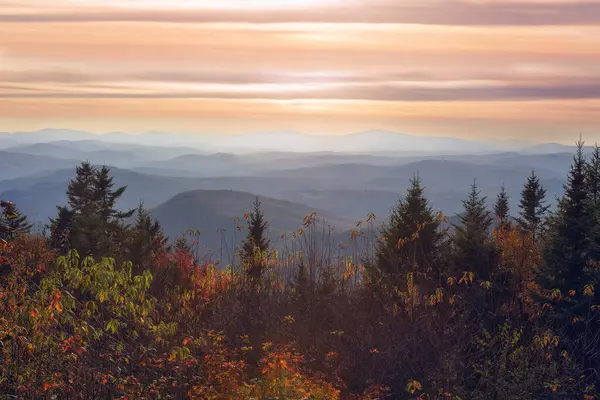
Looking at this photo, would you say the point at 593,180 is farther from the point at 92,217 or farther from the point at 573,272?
the point at 92,217

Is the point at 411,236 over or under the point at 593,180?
under

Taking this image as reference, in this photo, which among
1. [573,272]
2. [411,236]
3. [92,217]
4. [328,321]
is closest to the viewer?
[328,321]

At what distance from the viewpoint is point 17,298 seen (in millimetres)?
10859

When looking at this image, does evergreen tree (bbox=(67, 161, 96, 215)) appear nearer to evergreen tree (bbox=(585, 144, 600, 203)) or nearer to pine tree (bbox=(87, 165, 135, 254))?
pine tree (bbox=(87, 165, 135, 254))

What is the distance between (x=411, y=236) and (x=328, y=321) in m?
6.07

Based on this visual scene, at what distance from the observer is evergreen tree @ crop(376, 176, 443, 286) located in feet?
68.0

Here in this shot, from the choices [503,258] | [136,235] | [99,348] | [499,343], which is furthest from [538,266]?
[136,235]

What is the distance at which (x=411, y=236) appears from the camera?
2175cm

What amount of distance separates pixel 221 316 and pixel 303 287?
254 centimetres

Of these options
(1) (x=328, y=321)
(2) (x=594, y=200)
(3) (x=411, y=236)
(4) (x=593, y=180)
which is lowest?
(1) (x=328, y=321)

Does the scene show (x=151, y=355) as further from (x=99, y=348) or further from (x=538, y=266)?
(x=538, y=266)

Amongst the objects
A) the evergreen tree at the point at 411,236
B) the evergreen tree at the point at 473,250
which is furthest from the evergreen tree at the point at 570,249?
the evergreen tree at the point at 411,236

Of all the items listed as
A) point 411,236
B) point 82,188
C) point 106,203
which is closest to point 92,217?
point 106,203

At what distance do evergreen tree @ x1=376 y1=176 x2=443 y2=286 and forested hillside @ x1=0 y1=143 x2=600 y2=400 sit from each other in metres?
0.07
